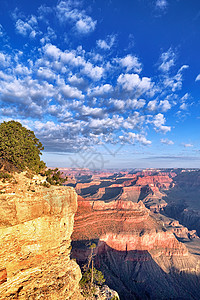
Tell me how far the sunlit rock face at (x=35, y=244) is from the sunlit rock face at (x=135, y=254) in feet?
90.0

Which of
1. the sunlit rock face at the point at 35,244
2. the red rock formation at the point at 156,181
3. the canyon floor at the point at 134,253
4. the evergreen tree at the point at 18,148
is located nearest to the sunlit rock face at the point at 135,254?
the canyon floor at the point at 134,253

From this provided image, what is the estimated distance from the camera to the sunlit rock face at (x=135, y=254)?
37406 millimetres

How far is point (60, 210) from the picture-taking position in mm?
13953

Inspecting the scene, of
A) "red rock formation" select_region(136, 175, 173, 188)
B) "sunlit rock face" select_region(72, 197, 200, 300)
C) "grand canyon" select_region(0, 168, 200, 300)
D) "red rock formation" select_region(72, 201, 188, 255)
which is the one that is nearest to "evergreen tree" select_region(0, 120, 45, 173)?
"grand canyon" select_region(0, 168, 200, 300)

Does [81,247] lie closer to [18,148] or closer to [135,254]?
[135,254]

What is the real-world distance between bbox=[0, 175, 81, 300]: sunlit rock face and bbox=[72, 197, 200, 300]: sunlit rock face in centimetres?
2744

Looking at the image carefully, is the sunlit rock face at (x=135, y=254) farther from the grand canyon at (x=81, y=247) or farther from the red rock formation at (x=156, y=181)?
the red rock formation at (x=156, y=181)

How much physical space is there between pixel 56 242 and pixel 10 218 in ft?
19.4

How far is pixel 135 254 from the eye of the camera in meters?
45.4

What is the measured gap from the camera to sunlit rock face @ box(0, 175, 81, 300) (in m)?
10.3

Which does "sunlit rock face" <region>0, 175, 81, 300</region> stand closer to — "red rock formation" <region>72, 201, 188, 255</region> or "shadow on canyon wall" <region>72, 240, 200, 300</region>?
"shadow on canyon wall" <region>72, 240, 200, 300</region>

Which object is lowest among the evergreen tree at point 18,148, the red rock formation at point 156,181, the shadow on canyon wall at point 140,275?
the shadow on canyon wall at point 140,275

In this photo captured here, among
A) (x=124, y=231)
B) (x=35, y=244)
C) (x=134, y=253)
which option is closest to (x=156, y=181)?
(x=124, y=231)

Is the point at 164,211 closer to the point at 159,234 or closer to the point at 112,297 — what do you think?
the point at 159,234
